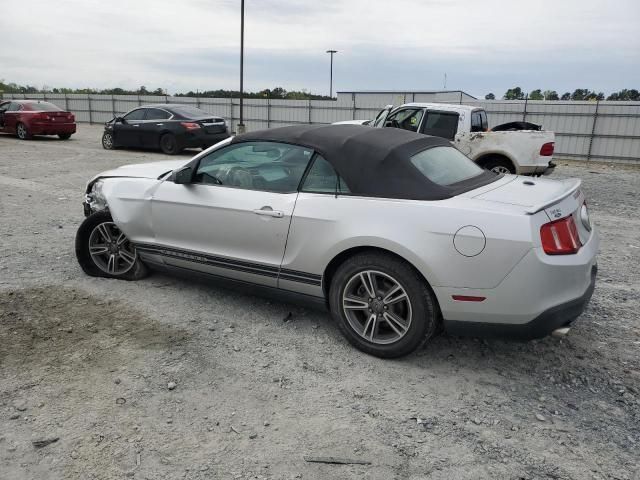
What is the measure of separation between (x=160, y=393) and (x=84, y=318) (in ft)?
4.38

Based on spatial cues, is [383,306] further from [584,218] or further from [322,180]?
[584,218]

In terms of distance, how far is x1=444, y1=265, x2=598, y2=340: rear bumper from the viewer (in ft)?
10.1

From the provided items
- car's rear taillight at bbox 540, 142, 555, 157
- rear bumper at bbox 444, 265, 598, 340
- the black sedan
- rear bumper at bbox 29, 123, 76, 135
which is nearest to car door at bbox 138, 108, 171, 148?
the black sedan

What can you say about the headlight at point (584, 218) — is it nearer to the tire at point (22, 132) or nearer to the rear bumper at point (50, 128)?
the rear bumper at point (50, 128)

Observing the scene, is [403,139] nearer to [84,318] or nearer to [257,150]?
[257,150]

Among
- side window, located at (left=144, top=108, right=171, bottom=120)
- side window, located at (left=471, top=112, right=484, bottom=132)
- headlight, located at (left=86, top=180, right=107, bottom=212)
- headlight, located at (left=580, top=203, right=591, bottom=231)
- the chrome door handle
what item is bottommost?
headlight, located at (left=86, top=180, right=107, bottom=212)

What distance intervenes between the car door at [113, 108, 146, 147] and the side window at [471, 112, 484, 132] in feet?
33.0

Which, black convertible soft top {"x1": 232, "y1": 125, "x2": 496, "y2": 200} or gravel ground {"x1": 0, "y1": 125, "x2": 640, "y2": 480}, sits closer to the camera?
gravel ground {"x1": 0, "y1": 125, "x2": 640, "y2": 480}

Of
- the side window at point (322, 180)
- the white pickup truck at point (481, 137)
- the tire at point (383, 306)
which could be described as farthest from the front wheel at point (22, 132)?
the tire at point (383, 306)

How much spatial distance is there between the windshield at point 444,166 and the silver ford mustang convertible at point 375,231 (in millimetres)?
15

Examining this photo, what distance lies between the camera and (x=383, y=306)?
347cm

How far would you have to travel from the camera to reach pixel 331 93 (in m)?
53.2

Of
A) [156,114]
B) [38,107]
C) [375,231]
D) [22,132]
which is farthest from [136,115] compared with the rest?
[375,231]

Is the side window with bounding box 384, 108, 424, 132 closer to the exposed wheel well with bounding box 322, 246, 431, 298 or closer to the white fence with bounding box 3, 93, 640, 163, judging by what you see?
the exposed wheel well with bounding box 322, 246, 431, 298
